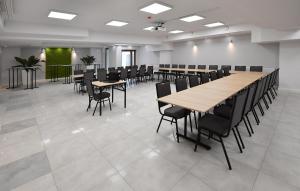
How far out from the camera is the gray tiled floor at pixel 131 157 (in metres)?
1.97

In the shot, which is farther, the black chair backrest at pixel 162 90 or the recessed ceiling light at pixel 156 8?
the recessed ceiling light at pixel 156 8

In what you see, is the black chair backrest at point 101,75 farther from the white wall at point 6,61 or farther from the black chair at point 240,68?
the white wall at point 6,61

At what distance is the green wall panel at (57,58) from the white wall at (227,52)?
7663 mm

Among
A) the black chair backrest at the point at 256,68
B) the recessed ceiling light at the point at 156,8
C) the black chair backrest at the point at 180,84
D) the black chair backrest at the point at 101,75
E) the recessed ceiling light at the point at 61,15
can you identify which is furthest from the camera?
the black chair backrest at the point at 256,68

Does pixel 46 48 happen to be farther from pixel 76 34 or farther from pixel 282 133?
pixel 282 133

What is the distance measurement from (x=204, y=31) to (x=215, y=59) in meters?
1.93

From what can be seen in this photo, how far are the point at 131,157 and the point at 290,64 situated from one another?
7.99m

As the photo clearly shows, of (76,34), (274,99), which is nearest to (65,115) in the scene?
(76,34)

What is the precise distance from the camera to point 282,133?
3.23 meters

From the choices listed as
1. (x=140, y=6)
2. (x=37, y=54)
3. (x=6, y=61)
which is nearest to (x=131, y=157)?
(x=140, y=6)

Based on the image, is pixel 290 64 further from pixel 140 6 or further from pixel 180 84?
pixel 140 6

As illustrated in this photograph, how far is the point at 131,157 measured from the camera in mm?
2484

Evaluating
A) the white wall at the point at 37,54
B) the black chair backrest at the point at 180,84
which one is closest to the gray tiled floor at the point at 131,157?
the black chair backrest at the point at 180,84

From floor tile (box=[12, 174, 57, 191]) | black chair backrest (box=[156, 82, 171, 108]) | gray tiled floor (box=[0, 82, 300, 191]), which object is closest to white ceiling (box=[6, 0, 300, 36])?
black chair backrest (box=[156, 82, 171, 108])
